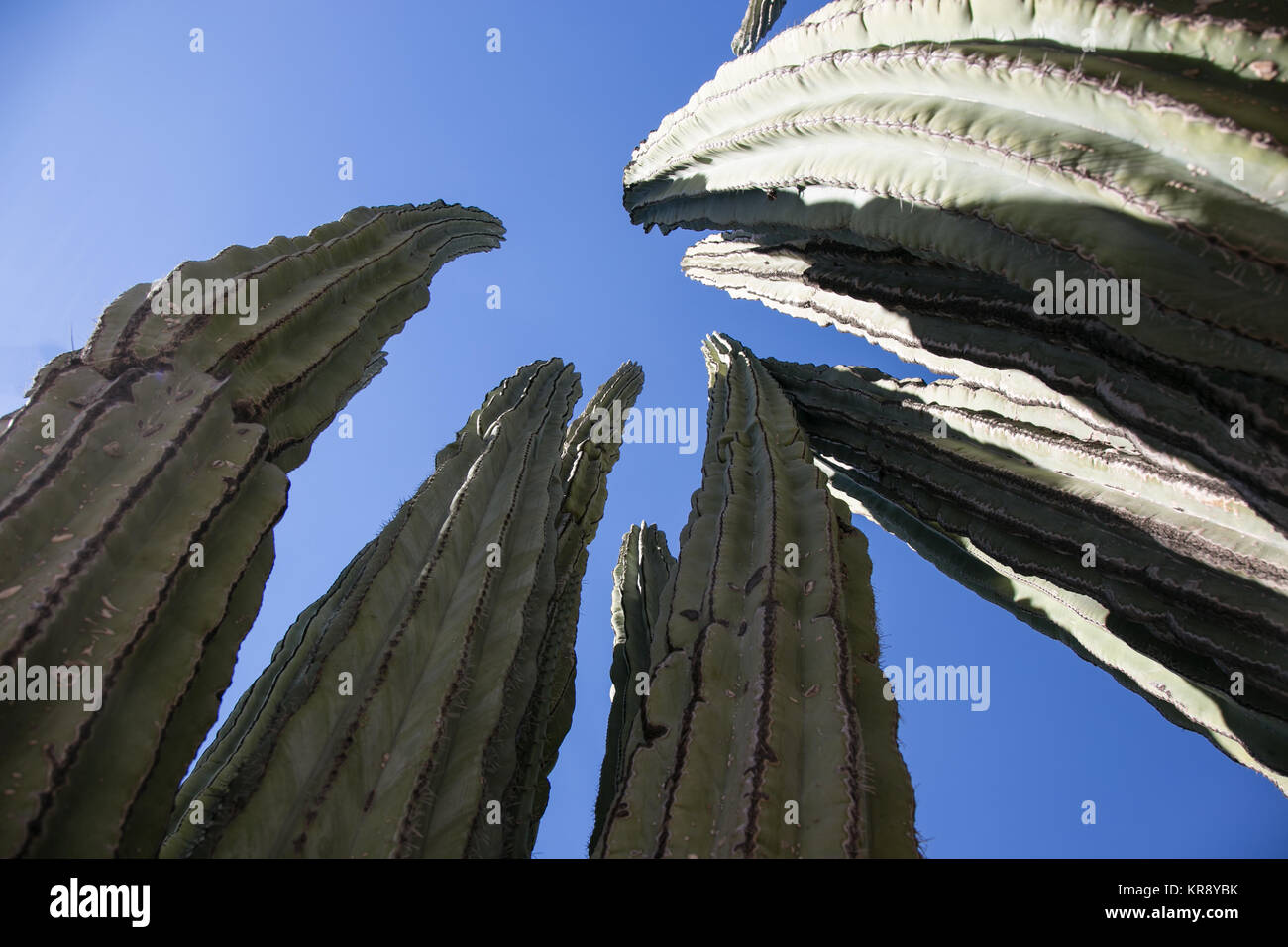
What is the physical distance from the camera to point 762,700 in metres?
2.42

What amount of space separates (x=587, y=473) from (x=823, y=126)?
212 centimetres

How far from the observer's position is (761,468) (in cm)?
386

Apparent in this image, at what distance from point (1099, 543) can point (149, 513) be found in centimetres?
370

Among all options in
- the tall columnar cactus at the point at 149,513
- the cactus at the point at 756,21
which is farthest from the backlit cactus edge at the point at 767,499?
the cactus at the point at 756,21

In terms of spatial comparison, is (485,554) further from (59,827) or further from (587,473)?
(59,827)

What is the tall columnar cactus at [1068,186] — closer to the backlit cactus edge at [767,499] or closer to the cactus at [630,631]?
the backlit cactus edge at [767,499]

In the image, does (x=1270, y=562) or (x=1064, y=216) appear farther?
(x=1270, y=562)
